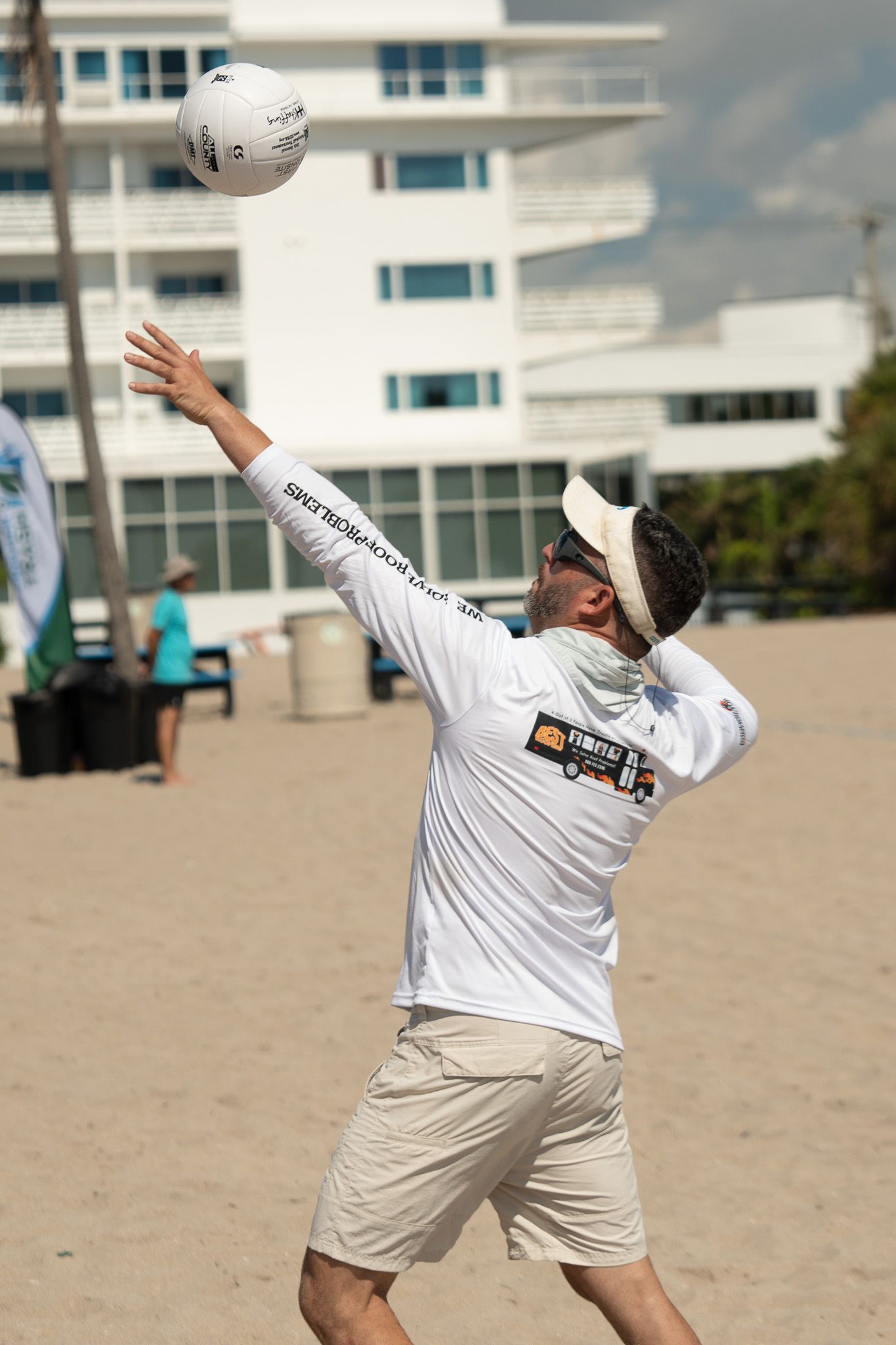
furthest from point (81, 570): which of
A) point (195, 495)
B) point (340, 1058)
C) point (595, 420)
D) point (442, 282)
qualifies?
point (340, 1058)

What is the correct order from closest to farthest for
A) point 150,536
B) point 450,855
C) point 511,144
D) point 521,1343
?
point 450,855 → point 521,1343 → point 150,536 → point 511,144

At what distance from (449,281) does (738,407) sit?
2085cm

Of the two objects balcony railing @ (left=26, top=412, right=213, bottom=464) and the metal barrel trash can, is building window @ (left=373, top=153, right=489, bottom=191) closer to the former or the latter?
balcony railing @ (left=26, top=412, right=213, bottom=464)

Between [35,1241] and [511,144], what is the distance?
34.1 meters

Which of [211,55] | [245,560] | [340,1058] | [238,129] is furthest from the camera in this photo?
[211,55]

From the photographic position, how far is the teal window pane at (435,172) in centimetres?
3453

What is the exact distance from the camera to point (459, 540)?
109ft

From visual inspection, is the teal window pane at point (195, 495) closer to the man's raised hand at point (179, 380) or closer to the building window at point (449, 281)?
the building window at point (449, 281)

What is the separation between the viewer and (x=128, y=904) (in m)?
7.96

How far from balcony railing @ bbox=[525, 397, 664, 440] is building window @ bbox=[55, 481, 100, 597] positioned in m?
10.6

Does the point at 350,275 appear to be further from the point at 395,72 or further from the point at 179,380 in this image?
the point at 179,380

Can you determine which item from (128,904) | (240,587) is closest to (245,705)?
(128,904)

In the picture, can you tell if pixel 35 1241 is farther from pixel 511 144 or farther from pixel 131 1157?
pixel 511 144

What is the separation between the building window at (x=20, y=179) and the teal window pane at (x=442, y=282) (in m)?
9.04
